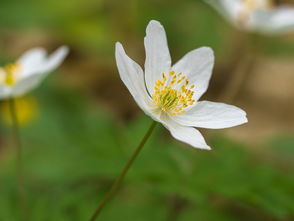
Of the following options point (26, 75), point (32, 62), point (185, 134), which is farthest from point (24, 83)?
point (185, 134)

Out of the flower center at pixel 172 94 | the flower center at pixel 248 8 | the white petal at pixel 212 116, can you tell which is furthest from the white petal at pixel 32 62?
the flower center at pixel 248 8

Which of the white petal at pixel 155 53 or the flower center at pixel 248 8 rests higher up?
the white petal at pixel 155 53

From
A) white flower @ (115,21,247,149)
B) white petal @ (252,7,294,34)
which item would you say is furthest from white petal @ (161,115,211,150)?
white petal @ (252,7,294,34)

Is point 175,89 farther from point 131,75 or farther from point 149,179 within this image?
point 149,179

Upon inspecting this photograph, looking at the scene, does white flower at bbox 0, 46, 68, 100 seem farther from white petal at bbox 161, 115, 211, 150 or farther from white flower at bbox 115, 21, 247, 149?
white petal at bbox 161, 115, 211, 150

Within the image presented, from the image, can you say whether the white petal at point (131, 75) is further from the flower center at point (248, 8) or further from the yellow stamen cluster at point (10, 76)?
the flower center at point (248, 8)

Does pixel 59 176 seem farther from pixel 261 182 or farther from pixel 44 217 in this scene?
pixel 261 182

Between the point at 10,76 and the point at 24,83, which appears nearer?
the point at 24,83

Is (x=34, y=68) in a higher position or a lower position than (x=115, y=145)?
higher
